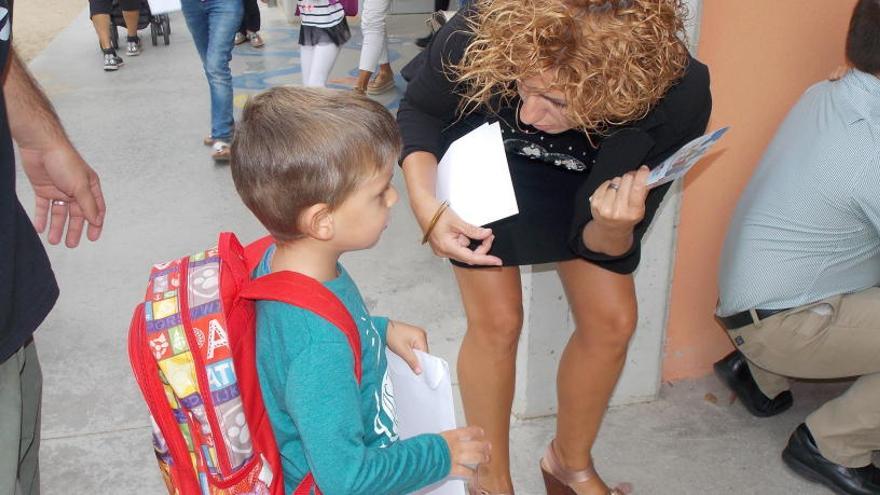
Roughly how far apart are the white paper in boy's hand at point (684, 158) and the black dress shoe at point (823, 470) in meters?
1.28

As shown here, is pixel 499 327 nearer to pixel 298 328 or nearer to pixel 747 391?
→ pixel 298 328

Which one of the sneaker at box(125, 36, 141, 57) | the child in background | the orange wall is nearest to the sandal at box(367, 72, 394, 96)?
the child in background

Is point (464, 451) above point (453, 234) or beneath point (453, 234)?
beneath

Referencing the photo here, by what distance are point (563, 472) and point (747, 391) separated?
0.81 m

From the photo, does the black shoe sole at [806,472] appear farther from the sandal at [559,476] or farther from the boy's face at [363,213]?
the boy's face at [363,213]

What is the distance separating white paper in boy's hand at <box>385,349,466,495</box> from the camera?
1.69m

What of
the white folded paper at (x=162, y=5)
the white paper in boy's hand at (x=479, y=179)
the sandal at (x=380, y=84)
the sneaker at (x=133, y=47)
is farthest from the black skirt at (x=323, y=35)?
the sneaker at (x=133, y=47)

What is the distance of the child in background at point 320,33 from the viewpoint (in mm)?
5180

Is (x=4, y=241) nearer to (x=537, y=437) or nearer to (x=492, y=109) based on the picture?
(x=492, y=109)

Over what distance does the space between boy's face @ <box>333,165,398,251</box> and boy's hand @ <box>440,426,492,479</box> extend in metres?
0.37

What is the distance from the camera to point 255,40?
8.44m

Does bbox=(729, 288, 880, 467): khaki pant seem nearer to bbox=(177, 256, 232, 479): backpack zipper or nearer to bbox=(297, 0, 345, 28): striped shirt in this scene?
bbox=(177, 256, 232, 479): backpack zipper

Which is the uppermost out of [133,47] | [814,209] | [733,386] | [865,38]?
[865,38]

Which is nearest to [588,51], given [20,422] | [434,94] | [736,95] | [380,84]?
[434,94]
